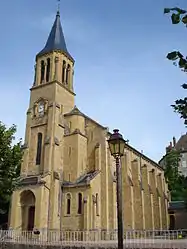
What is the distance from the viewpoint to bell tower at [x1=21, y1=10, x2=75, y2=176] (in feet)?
113

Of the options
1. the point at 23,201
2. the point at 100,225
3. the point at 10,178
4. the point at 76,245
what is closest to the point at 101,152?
the point at 100,225

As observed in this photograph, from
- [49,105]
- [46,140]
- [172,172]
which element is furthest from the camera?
[172,172]

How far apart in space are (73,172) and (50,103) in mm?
9506

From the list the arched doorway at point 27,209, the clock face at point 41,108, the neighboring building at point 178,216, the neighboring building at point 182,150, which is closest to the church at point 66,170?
the arched doorway at point 27,209

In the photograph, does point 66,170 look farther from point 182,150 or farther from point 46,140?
point 182,150

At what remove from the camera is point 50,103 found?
3712cm

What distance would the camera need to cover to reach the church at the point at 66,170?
30906 mm

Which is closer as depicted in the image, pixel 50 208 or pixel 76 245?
pixel 76 245

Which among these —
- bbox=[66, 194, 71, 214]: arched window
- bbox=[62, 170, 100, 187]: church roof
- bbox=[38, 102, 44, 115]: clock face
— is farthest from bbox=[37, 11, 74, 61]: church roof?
bbox=[66, 194, 71, 214]: arched window

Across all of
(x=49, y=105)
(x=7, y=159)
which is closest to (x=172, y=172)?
(x=49, y=105)

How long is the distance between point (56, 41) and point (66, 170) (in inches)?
763

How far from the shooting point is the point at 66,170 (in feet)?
114

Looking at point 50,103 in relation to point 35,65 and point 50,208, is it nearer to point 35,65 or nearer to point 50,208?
point 35,65

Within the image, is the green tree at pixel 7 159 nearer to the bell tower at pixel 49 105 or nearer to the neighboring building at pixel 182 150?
the bell tower at pixel 49 105
